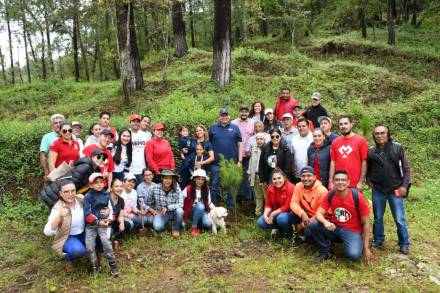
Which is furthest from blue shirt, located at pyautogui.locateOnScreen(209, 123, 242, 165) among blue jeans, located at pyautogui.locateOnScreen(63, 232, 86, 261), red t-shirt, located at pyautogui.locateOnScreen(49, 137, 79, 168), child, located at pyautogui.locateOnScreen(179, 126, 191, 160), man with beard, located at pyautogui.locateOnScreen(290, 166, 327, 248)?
blue jeans, located at pyautogui.locateOnScreen(63, 232, 86, 261)

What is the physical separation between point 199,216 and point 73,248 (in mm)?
2192

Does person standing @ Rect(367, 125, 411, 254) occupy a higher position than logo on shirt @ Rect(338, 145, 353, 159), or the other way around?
logo on shirt @ Rect(338, 145, 353, 159)

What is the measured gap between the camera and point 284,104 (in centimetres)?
855

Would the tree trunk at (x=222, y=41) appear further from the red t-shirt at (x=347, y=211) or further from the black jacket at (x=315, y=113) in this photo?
the red t-shirt at (x=347, y=211)

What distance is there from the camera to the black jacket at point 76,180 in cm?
574

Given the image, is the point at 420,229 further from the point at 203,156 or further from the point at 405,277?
the point at 203,156

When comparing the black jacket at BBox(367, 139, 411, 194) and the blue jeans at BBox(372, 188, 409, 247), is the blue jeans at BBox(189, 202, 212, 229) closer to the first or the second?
the blue jeans at BBox(372, 188, 409, 247)

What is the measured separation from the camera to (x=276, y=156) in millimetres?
6668

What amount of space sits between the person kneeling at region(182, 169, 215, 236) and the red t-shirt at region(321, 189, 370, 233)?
7.06 ft

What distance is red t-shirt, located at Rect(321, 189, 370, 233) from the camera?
545cm

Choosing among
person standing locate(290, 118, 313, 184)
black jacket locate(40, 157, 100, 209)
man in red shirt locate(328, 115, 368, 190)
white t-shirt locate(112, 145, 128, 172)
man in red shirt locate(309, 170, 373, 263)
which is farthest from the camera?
white t-shirt locate(112, 145, 128, 172)

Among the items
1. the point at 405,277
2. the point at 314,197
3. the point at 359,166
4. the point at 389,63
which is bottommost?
the point at 405,277

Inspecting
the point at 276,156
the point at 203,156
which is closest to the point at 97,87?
the point at 203,156

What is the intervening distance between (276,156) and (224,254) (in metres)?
1.87
